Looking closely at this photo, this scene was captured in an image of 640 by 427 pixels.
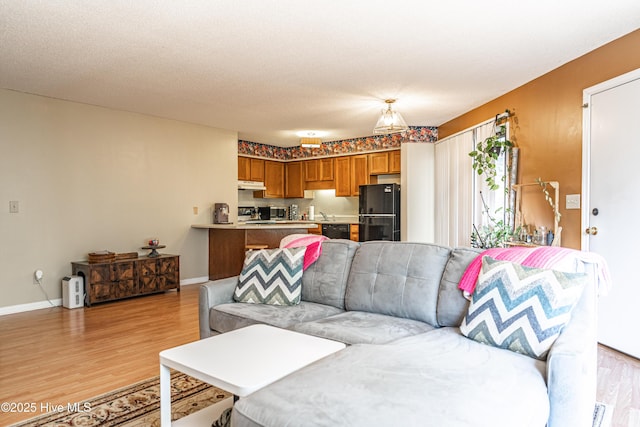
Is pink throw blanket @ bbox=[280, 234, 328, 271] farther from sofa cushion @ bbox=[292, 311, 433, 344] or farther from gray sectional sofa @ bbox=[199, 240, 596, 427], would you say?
sofa cushion @ bbox=[292, 311, 433, 344]

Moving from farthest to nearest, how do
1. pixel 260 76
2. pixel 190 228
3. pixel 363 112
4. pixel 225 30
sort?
pixel 190 228, pixel 363 112, pixel 260 76, pixel 225 30

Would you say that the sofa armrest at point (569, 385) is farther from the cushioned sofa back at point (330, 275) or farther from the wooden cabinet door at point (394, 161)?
the wooden cabinet door at point (394, 161)

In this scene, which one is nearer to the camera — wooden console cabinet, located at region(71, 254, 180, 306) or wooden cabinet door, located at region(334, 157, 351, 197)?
wooden console cabinet, located at region(71, 254, 180, 306)

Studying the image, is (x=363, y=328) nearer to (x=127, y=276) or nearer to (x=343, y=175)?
(x=127, y=276)

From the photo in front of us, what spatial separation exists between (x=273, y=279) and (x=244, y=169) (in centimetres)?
506

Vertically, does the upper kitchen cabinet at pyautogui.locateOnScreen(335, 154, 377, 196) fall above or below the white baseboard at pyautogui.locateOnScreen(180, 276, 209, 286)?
above

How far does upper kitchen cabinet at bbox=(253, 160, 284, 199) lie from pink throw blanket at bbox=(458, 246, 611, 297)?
20.8 feet

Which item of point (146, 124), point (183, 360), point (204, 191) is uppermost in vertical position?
point (146, 124)

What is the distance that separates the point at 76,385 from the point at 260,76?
299 cm

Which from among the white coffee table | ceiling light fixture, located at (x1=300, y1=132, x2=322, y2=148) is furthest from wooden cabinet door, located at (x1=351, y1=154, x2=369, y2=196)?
the white coffee table

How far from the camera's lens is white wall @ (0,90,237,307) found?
176 inches

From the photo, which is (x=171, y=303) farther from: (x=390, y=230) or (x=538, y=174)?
A: (x=538, y=174)

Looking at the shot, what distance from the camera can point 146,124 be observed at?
557cm

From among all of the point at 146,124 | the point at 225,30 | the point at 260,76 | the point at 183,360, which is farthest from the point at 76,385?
the point at 146,124
